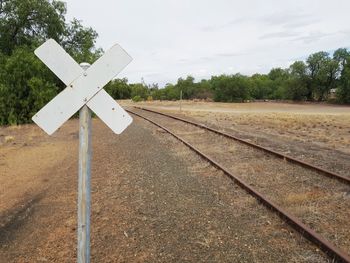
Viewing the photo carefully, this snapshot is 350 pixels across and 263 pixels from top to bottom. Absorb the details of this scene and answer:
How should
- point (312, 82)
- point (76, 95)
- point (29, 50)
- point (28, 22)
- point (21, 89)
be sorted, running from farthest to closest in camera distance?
point (312, 82)
point (28, 22)
point (29, 50)
point (21, 89)
point (76, 95)

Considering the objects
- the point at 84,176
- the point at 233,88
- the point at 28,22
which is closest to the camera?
the point at 84,176

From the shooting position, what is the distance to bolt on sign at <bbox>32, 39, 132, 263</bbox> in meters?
2.90

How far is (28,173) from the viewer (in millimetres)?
9305

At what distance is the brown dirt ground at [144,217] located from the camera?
4551mm

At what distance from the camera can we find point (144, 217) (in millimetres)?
5742

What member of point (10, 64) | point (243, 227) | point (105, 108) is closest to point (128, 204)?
point (243, 227)

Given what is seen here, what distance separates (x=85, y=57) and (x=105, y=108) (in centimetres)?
2492

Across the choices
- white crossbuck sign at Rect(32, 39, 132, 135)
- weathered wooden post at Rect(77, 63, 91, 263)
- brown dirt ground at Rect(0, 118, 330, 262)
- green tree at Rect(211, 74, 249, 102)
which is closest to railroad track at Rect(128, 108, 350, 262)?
brown dirt ground at Rect(0, 118, 330, 262)

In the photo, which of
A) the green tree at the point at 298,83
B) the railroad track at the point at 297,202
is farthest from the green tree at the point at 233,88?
the railroad track at the point at 297,202

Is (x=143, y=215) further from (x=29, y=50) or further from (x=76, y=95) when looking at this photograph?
(x=29, y=50)

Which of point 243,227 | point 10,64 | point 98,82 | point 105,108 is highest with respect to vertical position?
point 10,64

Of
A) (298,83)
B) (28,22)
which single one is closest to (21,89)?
(28,22)

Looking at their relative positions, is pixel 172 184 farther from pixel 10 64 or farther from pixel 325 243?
pixel 10 64

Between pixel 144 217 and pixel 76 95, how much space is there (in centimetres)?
328
